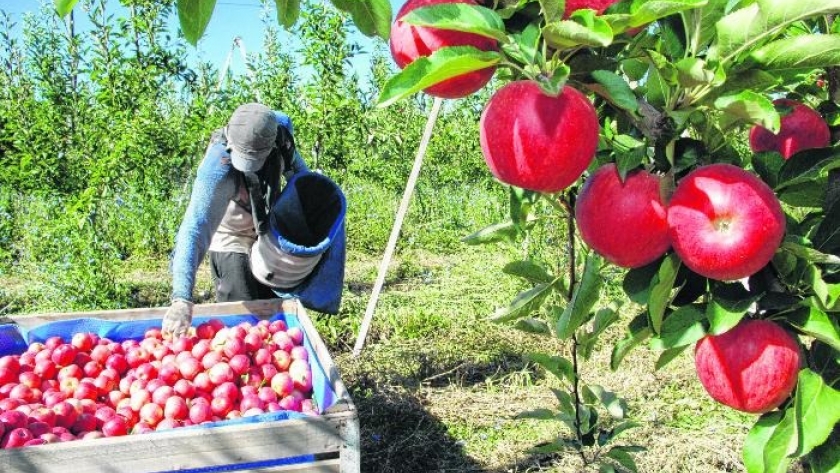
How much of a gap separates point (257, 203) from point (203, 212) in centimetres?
24

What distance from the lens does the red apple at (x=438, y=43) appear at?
66 centimetres

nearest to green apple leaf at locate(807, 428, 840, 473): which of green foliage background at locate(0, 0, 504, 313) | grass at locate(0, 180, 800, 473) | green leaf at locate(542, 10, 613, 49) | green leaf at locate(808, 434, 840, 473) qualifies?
green leaf at locate(808, 434, 840, 473)

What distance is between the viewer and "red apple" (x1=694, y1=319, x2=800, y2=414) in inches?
30.6

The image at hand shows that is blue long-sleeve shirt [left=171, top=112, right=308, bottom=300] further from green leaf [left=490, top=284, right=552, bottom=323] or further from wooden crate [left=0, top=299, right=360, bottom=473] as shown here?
green leaf [left=490, top=284, right=552, bottom=323]

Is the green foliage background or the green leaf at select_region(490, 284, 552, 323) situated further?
the green foliage background

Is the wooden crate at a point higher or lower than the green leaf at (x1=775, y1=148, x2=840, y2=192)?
lower

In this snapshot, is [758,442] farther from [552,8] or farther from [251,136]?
[251,136]

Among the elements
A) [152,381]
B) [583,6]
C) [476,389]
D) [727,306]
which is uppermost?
[583,6]

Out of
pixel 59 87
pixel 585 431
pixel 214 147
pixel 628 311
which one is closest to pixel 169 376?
pixel 214 147

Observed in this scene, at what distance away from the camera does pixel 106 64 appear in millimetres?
5852

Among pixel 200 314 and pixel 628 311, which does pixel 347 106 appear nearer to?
pixel 628 311

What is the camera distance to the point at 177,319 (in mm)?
2400

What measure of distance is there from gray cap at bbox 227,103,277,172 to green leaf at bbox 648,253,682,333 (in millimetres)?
2013

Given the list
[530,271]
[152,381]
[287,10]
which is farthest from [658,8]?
[152,381]
